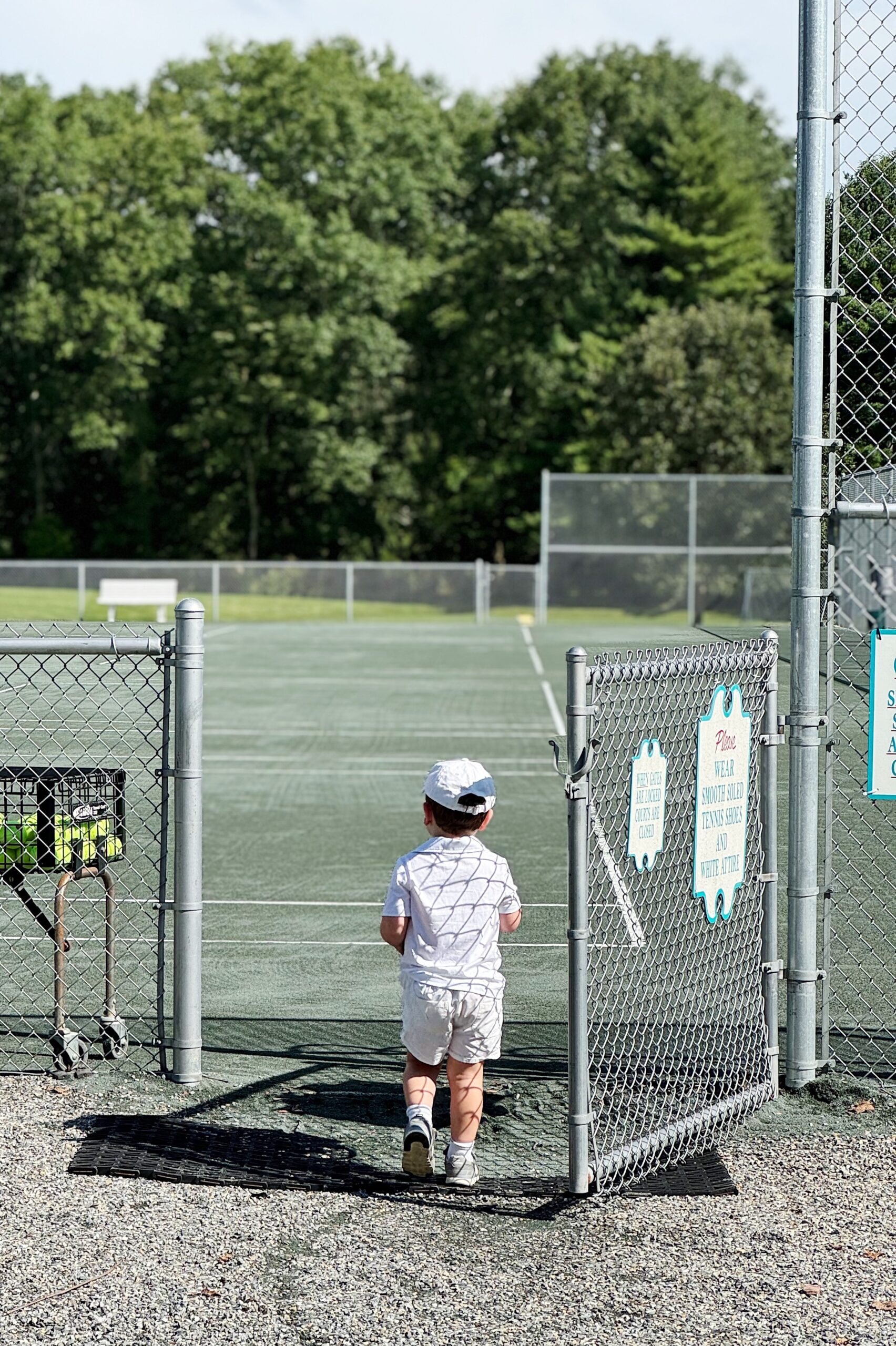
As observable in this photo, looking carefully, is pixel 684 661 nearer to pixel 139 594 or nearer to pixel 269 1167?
pixel 269 1167

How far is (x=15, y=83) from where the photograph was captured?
56.1 meters

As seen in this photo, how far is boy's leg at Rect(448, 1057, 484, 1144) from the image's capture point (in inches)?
180

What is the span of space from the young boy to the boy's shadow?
22.9 inches

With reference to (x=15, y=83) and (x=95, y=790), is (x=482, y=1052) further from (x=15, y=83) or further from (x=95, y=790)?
(x=15, y=83)

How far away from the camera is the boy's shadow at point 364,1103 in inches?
205

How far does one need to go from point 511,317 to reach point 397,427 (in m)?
6.09

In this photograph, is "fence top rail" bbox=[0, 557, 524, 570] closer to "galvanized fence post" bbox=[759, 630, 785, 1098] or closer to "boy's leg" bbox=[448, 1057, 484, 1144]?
"galvanized fence post" bbox=[759, 630, 785, 1098]

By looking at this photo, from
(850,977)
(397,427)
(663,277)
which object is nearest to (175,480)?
(397,427)

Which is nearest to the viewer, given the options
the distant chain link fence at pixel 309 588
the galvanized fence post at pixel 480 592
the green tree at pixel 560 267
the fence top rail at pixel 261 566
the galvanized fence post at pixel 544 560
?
the galvanized fence post at pixel 544 560

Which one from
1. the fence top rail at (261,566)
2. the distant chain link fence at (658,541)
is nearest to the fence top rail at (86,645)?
the distant chain link fence at (658,541)

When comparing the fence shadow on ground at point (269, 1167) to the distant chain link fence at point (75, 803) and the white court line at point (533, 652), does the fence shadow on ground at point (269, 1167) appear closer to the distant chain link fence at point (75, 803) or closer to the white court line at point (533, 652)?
the distant chain link fence at point (75, 803)

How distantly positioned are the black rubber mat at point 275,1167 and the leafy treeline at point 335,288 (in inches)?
1730

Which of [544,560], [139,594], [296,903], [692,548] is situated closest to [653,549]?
[692,548]

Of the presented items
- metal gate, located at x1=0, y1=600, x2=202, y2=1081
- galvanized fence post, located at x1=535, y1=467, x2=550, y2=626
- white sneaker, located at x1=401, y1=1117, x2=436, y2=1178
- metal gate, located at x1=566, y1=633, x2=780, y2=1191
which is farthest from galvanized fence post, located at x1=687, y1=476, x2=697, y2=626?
white sneaker, located at x1=401, y1=1117, x2=436, y2=1178
